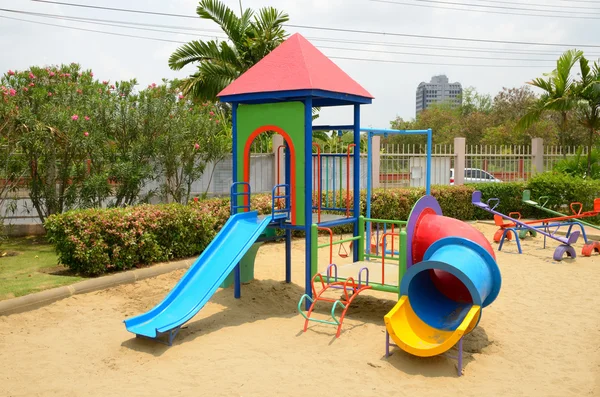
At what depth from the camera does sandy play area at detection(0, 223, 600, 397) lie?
5.07 metres

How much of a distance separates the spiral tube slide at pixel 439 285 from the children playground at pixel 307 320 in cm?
2

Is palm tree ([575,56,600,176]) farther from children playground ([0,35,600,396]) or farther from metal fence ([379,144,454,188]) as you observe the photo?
children playground ([0,35,600,396])

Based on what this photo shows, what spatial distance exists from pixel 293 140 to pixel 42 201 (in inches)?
267

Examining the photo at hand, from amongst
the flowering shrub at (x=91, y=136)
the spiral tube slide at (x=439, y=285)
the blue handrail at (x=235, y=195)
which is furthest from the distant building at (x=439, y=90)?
the spiral tube slide at (x=439, y=285)

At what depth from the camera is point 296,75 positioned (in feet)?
24.5

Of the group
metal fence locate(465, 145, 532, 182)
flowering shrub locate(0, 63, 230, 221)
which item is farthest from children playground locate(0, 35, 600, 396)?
metal fence locate(465, 145, 532, 182)

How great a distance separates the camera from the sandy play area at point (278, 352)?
5.07m

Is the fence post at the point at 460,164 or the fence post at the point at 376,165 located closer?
the fence post at the point at 376,165

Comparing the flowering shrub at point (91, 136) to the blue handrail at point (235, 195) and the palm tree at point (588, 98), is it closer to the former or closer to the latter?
the blue handrail at point (235, 195)

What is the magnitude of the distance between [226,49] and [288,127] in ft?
32.9

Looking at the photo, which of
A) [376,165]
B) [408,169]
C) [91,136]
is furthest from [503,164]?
[91,136]

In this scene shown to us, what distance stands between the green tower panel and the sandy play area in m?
1.49

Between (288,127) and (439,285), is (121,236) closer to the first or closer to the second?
(288,127)

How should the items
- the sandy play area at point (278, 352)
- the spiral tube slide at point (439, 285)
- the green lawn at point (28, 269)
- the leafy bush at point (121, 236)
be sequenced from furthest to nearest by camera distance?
1. the leafy bush at point (121, 236)
2. the green lawn at point (28, 269)
3. the spiral tube slide at point (439, 285)
4. the sandy play area at point (278, 352)
